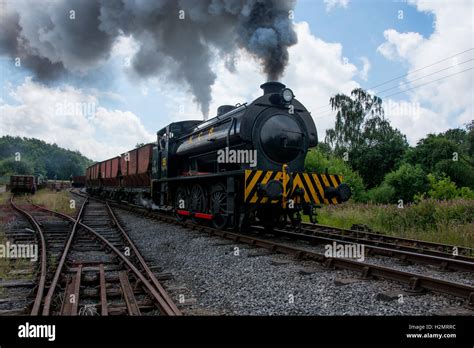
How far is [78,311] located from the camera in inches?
161

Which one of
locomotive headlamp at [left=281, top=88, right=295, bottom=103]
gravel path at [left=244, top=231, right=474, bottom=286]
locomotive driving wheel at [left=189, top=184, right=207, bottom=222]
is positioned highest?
locomotive headlamp at [left=281, top=88, right=295, bottom=103]

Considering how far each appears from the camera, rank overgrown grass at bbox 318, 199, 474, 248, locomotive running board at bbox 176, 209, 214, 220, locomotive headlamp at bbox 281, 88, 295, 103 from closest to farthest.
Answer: overgrown grass at bbox 318, 199, 474, 248, locomotive headlamp at bbox 281, 88, 295, 103, locomotive running board at bbox 176, 209, 214, 220

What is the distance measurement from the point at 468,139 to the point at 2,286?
34178 millimetres

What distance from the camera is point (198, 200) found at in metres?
10.9

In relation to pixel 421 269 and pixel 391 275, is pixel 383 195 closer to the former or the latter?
pixel 421 269

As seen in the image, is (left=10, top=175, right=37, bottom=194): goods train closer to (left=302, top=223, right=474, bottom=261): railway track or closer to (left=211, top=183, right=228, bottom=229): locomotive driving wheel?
(left=211, top=183, right=228, bottom=229): locomotive driving wheel

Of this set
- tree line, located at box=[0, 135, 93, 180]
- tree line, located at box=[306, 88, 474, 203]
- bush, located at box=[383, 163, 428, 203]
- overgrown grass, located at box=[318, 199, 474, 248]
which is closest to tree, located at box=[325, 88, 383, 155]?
tree line, located at box=[306, 88, 474, 203]

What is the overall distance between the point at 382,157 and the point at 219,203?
2576 cm

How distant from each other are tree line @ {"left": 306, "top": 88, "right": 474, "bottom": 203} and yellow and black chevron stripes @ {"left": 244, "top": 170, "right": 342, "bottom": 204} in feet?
42.7

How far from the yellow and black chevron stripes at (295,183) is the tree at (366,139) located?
23.9 meters

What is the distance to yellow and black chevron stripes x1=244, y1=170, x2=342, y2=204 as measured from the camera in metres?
8.16

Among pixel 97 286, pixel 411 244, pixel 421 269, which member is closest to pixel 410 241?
pixel 411 244
